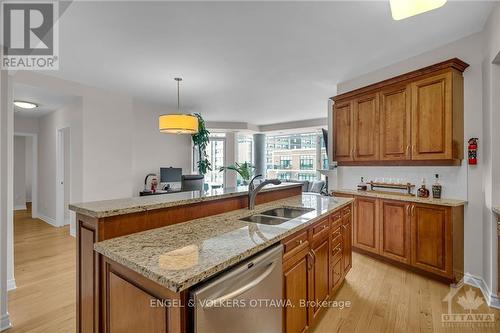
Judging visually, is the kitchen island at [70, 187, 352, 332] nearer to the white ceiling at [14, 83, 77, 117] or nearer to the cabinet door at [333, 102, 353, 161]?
the cabinet door at [333, 102, 353, 161]

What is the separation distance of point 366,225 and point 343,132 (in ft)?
4.54

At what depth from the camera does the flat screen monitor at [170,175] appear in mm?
5582

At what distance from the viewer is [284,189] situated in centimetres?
290

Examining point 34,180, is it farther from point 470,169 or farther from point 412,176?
point 470,169

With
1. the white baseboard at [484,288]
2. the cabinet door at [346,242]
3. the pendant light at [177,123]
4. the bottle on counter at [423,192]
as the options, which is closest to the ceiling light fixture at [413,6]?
the cabinet door at [346,242]

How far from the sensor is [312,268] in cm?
182

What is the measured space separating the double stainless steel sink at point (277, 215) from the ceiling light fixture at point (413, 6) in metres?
1.53

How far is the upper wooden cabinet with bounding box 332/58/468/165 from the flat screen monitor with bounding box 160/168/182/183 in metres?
3.62

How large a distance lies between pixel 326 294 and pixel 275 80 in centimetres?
310

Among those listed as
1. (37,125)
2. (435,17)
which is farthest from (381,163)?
(37,125)

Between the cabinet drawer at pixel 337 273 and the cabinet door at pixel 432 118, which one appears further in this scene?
the cabinet door at pixel 432 118

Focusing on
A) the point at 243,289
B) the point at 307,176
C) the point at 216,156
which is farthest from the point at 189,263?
the point at 307,176

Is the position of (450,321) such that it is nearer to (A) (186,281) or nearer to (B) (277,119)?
(A) (186,281)

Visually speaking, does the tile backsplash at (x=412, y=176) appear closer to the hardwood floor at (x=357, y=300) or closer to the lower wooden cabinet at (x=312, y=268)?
the hardwood floor at (x=357, y=300)
